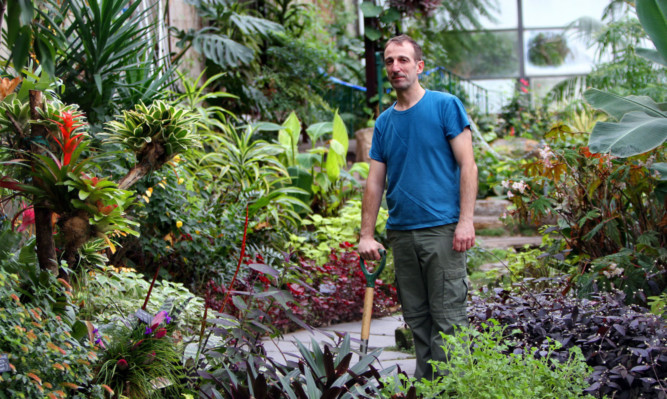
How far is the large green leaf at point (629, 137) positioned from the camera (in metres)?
3.21

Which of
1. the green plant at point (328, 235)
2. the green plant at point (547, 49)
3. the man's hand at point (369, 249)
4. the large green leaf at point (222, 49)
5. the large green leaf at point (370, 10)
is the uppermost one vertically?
the large green leaf at point (370, 10)

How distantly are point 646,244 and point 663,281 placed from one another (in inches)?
9.0

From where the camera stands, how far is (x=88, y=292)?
318 centimetres

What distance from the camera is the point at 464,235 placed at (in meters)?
2.92

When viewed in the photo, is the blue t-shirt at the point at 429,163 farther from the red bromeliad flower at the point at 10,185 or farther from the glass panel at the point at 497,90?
the glass panel at the point at 497,90

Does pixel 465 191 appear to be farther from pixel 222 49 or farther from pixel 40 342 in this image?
pixel 222 49

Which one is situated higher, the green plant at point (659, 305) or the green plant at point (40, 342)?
the green plant at point (40, 342)

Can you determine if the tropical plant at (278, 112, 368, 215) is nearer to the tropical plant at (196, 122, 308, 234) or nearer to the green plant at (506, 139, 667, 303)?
the tropical plant at (196, 122, 308, 234)

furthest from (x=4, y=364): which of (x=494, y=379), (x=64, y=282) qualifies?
(x=494, y=379)

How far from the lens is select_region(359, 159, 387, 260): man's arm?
3139mm

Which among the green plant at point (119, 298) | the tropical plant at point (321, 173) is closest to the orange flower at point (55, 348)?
the green plant at point (119, 298)

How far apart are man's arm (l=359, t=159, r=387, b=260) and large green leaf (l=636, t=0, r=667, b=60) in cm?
177

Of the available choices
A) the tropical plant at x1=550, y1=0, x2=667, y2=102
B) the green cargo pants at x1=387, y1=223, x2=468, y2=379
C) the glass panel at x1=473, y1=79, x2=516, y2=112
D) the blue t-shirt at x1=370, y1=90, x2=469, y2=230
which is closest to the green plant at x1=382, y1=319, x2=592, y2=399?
the green cargo pants at x1=387, y1=223, x2=468, y2=379

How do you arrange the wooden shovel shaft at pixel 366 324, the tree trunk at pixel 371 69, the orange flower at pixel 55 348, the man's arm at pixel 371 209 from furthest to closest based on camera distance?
the tree trunk at pixel 371 69, the man's arm at pixel 371 209, the wooden shovel shaft at pixel 366 324, the orange flower at pixel 55 348
